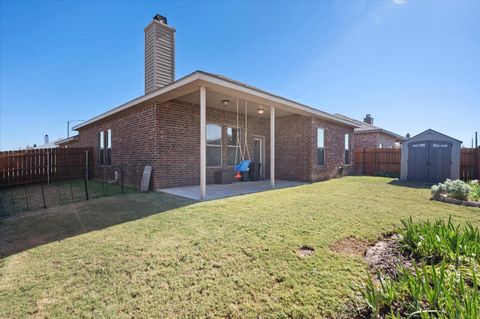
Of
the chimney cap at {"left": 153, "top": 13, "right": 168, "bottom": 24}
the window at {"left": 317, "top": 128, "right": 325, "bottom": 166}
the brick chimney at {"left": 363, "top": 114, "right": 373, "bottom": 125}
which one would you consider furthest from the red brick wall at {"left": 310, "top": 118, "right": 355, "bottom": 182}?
the brick chimney at {"left": 363, "top": 114, "right": 373, "bottom": 125}

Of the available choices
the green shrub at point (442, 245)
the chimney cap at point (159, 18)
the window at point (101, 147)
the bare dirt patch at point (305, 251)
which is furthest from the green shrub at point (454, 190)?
the window at point (101, 147)

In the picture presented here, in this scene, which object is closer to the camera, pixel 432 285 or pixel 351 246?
pixel 432 285

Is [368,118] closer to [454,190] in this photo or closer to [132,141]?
[454,190]

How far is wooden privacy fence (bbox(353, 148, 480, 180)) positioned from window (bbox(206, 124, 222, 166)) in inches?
408

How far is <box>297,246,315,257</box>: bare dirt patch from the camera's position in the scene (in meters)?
2.95

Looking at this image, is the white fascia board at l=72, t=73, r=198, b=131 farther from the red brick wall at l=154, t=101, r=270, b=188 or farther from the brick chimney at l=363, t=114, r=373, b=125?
the brick chimney at l=363, t=114, r=373, b=125

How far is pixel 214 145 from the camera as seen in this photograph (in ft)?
30.7

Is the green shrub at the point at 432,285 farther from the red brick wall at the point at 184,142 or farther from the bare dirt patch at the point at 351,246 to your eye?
the red brick wall at the point at 184,142

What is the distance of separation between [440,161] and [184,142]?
11.7m

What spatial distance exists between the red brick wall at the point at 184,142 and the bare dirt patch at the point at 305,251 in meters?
5.84

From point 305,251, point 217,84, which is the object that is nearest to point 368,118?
point 217,84

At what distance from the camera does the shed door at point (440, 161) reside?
395 inches

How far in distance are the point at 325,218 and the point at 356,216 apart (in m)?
0.74

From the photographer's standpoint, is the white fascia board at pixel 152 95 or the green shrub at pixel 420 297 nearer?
the green shrub at pixel 420 297
